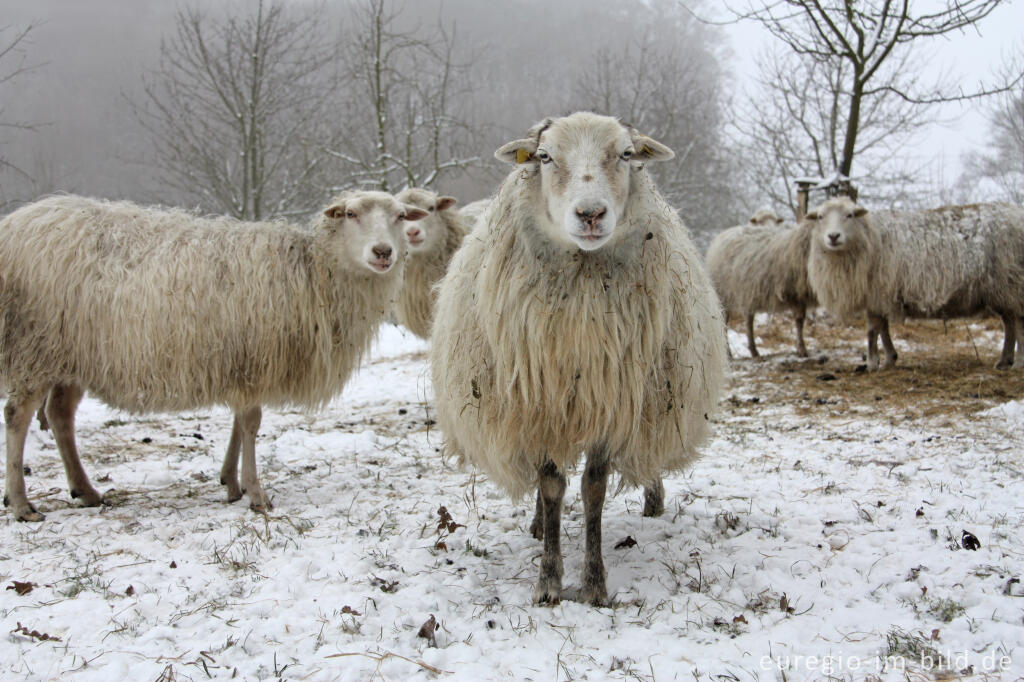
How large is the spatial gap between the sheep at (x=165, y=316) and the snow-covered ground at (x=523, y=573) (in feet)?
2.08

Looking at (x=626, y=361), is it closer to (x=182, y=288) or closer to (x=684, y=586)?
(x=684, y=586)

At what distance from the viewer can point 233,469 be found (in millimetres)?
4648

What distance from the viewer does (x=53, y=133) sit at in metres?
23.0

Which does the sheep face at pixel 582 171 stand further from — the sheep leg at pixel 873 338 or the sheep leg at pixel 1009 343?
the sheep leg at pixel 1009 343

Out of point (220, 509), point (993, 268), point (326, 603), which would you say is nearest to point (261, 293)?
point (220, 509)

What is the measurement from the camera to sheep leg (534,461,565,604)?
296 centimetres

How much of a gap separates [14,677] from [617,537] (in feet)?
8.77

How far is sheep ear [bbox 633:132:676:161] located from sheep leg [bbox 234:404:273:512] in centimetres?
299

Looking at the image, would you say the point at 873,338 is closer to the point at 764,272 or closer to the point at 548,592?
the point at 764,272

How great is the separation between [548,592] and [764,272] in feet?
27.3

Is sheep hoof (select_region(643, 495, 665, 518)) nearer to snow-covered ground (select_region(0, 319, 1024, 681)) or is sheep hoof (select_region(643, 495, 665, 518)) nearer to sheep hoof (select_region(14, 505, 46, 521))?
snow-covered ground (select_region(0, 319, 1024, 681))

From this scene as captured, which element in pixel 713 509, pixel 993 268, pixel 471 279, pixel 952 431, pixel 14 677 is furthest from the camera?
pixel 993 268

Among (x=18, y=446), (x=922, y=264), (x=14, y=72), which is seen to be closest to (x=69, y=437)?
(x=18, y=446)

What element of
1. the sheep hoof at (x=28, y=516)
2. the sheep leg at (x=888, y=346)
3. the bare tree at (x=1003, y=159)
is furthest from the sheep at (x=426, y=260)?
the bare tree at (x=1003, y=159)
